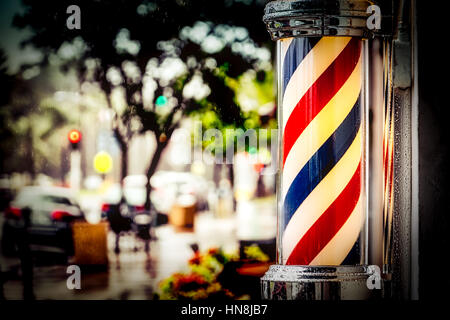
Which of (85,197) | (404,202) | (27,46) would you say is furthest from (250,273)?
(85,197)

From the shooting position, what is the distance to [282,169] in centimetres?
311

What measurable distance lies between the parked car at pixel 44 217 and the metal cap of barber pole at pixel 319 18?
12908 millimetres

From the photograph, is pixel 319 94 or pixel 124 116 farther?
pixel 124 116

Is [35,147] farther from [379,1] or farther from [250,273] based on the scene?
[379,1]

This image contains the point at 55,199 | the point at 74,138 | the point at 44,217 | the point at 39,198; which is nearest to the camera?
the point at 74,138

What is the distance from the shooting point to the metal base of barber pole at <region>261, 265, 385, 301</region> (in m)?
3.01

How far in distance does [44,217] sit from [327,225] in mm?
15252

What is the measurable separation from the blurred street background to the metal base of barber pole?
1.97 m

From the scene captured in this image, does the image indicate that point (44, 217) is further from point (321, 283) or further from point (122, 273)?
point (321, 283)

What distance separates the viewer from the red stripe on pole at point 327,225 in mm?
3061

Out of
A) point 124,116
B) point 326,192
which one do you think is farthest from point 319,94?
point 124,116

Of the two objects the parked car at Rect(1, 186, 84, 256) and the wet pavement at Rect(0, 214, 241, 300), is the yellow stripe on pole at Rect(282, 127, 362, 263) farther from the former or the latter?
the parked car at Rect(1, 186, 84, 256)

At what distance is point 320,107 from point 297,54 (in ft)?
0.72

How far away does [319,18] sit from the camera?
305 cm
